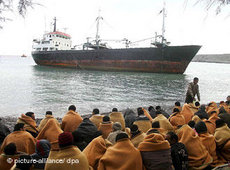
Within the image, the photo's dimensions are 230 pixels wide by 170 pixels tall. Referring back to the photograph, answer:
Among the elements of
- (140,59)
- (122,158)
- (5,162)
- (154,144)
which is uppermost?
(140,59)

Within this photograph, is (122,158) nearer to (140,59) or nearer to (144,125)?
(144,125)

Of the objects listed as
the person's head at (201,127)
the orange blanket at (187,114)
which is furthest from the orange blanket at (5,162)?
the orange blanket at (187,114)

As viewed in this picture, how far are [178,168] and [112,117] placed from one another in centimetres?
227

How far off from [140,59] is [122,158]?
96.2 ft

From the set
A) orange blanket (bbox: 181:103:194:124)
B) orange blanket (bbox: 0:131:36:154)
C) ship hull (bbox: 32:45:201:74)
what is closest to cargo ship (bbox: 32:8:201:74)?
ship hull (bbox: 32:45:201:74)

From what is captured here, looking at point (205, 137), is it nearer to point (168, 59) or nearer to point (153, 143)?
point (153, 143)

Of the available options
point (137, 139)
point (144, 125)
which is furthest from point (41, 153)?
point (144, 125)

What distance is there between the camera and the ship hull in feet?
97.1

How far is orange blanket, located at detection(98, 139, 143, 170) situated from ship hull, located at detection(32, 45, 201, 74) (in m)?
28.8

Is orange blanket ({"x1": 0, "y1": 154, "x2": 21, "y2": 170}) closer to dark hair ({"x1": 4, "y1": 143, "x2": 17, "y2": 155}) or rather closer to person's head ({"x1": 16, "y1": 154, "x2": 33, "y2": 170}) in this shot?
dark hair ({"x1": 4, "y1": 143, "x2": 17, "y2": 155})

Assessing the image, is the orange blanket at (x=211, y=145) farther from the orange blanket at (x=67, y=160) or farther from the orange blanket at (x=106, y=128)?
the orange blanket at (x=67, y=160)

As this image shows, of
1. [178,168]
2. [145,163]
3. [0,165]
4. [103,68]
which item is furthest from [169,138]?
[103,68]

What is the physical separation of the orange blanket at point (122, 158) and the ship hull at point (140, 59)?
28.8 meters

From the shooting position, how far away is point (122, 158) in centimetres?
223
